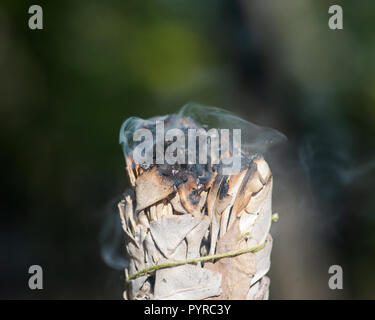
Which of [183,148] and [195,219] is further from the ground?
[183,148]

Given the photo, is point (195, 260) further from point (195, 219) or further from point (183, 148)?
point (183, 148)

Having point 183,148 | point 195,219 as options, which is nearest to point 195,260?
point 195,219

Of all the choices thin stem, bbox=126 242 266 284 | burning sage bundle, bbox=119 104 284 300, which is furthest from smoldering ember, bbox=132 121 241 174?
thin stem, bbox=126 242 266 284

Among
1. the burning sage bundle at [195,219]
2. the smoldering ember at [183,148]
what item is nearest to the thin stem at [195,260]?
the burning sage bundle at [195,219]

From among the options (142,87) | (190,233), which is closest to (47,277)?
(142,87)

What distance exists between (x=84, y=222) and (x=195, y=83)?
37.6 inches

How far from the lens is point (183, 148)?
0.84 metres

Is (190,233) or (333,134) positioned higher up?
(333,134)

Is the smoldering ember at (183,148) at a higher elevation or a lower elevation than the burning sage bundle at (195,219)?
higher

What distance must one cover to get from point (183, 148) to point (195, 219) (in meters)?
0.14

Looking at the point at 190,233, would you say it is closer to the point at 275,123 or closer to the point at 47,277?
the point at 275,123

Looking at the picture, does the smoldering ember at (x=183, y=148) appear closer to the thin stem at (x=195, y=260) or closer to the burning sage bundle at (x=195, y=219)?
the burning sage bundle at (x=195, y=219)

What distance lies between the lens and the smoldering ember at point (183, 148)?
0.83 meters
